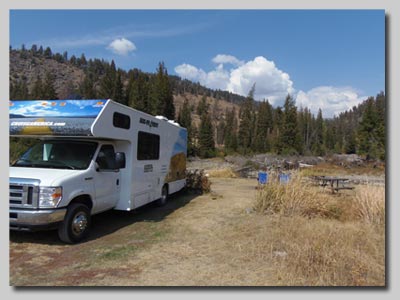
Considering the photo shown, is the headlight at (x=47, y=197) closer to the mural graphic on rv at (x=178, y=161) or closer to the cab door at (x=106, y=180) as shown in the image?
the cab door at (x=106, y=180)

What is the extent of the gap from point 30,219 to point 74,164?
1.40 meters

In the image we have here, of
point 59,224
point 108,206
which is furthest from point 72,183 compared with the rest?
point 108,206

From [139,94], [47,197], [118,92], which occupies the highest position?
[118,92]

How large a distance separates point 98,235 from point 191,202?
486 cm

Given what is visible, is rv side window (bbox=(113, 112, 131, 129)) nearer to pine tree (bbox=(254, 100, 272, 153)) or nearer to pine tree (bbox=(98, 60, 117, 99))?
pine tree (bbox=(98, 60, 117, 99))

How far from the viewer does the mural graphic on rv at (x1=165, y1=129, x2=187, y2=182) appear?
1117 cm

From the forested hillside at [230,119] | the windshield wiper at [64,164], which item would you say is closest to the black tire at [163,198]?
the windshield wiper at [64,164]

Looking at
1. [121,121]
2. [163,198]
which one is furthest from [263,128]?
[121,121]

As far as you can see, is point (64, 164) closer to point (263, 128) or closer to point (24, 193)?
point (24, 193)

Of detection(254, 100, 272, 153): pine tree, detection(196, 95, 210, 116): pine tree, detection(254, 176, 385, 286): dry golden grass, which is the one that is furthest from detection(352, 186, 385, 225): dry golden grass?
detection(196, 95, 210, 116): pine tree

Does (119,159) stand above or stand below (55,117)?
below

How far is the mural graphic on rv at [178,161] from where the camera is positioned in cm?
1117

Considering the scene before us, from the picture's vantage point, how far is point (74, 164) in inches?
265

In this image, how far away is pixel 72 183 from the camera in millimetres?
6121
